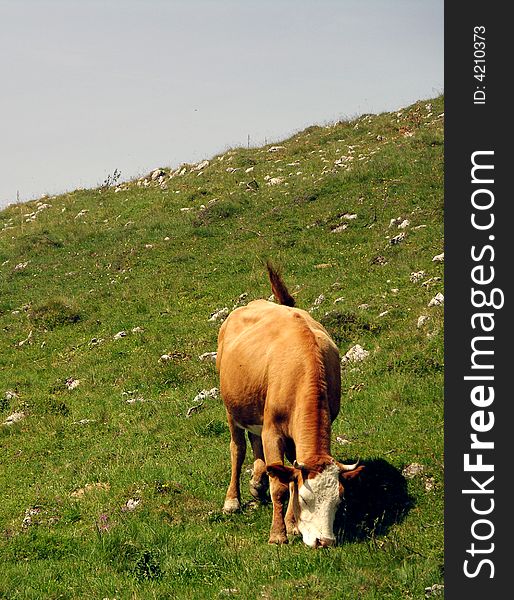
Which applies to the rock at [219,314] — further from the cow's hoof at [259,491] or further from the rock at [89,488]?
the cow's hoof at [259,491]

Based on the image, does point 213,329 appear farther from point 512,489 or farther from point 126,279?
point 512,489

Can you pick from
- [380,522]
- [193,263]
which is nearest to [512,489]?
[380,522]

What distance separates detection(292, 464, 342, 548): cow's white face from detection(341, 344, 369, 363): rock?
8061 millimetres

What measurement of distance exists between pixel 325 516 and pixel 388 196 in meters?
21.5

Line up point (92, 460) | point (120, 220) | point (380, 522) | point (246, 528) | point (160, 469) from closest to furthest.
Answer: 1. point (380, 522)
2. point (246, 528)
3. point (160, 469)
4. point (92, 460)
5. point (120, 220)

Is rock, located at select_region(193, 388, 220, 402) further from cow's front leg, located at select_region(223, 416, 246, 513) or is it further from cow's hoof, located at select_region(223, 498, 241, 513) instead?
cow's hoof, located at select_region(223, 498, 241, 513)

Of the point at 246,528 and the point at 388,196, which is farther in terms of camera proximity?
the point at 388,196

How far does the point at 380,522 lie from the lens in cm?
1081

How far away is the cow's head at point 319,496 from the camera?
388 inches

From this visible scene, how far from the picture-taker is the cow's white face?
9.83 meters

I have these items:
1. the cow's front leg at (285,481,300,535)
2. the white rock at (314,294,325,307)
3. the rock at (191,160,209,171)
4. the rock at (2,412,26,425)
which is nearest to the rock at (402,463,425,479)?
the cow's front leg at (285,481,300,535)

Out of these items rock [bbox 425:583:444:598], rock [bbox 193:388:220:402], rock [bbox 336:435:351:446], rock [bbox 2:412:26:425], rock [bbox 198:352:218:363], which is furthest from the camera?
rock [bbox 198:352:218:363]

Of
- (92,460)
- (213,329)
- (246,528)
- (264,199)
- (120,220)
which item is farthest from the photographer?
(120,220)

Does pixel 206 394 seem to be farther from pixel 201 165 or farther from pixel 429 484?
pixel 201 165
